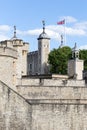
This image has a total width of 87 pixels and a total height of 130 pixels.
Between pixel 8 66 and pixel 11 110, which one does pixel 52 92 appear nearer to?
pixel 8 66

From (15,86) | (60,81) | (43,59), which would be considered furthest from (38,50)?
(15,86)

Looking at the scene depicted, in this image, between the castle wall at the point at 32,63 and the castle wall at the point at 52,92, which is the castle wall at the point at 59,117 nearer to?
the castle wall at the point at 52,92

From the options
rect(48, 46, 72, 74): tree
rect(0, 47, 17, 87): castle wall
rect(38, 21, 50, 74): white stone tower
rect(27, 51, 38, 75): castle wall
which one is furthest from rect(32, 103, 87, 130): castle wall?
rect(27, 51, 38, 75): castle wall

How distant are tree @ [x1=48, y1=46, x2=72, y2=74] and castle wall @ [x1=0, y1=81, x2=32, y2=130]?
42.9m

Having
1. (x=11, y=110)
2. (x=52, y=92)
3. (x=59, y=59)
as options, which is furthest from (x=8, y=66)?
(x=59, y=59)

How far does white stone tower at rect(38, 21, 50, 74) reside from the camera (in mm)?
81312

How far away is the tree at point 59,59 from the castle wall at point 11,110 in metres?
42.9

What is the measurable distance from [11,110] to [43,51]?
53.2 metres

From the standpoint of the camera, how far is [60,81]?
3975 cm

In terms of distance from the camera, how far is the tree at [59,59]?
73.8m

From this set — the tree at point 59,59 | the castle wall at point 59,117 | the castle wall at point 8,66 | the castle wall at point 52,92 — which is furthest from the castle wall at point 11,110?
the tree at point 59,59

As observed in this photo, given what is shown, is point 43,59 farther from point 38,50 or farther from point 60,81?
point 60,81

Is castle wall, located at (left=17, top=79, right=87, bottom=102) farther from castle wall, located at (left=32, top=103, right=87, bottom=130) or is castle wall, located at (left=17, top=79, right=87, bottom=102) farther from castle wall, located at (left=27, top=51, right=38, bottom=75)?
castle wall, located at (left=27, top=51, right=38, bottom=75)

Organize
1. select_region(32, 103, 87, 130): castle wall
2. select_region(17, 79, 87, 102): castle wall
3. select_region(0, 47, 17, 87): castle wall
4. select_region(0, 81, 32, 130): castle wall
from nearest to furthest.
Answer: select_region(0, 81, 32, 130): castle wall → select_region(32, 103, 87, 130): castle wall → select_region(0, 47, 17, 87): castle wall → select_region(17, 79, 87, 102): castle wall
